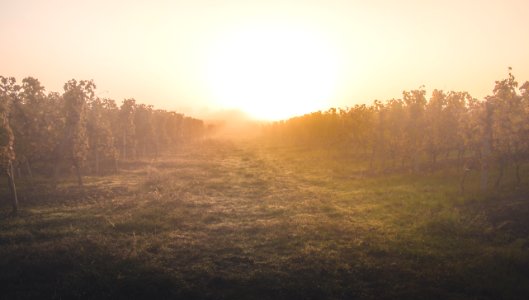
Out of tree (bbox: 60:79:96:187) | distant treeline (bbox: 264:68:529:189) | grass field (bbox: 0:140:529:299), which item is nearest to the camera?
grass field (bbox: 0:140:529:299)

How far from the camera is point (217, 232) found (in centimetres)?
2248

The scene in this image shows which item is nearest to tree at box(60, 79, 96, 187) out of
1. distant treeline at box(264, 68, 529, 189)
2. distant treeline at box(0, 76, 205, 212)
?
distant treeline at box(0, 76, 205, 212)

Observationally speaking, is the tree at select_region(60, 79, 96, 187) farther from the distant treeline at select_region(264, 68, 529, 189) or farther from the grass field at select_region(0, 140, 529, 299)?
the distant treeline at select_region(264, 68, 529, 189)

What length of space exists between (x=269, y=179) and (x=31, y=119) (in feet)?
88.0

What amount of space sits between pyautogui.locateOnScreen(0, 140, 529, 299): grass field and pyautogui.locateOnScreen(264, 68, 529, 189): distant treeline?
12.7 feet

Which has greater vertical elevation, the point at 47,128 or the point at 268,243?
the point at 47,128

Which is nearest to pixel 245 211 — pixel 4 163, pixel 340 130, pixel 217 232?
Answer: pixel 217 232

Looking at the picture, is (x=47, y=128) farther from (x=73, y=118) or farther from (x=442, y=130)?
(x=442, y=130)

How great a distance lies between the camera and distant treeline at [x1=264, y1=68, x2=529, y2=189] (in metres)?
28.8

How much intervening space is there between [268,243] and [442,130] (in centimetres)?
3172

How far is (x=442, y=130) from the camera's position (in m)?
41.9

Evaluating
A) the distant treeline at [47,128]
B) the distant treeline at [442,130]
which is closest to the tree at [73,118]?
the distant treeline at [47,128]

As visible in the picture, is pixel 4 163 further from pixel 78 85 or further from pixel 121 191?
pixel 78 85

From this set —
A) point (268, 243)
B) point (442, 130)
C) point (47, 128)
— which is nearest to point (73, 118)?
point (47, 128)
